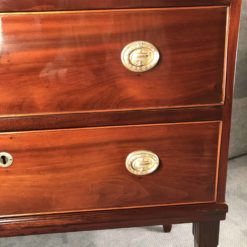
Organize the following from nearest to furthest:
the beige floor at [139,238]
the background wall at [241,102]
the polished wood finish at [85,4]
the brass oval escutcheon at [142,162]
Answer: the polished wood finish at [85,4] → the brass oval escutcheon at [142,162] → the beige floor at [139,238] → the background wall at [241,102]

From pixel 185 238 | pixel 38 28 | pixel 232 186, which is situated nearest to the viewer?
pixel 38 28

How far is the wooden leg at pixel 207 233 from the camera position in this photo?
0.74 m

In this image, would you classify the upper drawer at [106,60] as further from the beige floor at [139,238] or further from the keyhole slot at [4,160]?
the beige floor at [139,238]

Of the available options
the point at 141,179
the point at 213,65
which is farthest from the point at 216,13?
Result: the point at 141,179

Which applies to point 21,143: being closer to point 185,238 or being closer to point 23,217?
point 23,217

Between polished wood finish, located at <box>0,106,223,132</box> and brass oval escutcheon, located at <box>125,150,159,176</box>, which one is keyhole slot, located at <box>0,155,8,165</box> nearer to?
polished wood finish, located at <box>0,106,223,132</box>

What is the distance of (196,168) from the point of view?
0.68 meters

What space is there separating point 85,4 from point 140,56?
0.38 feet

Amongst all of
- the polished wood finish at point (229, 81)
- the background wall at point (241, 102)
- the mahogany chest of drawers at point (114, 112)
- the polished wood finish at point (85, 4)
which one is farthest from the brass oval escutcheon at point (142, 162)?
the background wall at point (241, 102)

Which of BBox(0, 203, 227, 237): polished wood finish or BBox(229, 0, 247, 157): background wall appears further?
BBox(229, 0, 247, 157): background wall

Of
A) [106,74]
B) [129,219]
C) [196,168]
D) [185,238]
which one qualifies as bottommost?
[185,238]

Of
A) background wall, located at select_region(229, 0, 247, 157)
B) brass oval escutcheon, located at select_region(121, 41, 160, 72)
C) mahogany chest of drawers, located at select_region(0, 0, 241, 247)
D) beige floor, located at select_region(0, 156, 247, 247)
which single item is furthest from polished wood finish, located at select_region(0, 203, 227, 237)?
background wall, located at select_region(229, 0, 247, 157)

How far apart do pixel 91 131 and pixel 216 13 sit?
0.29m

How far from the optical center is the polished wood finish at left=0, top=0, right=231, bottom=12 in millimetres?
543
